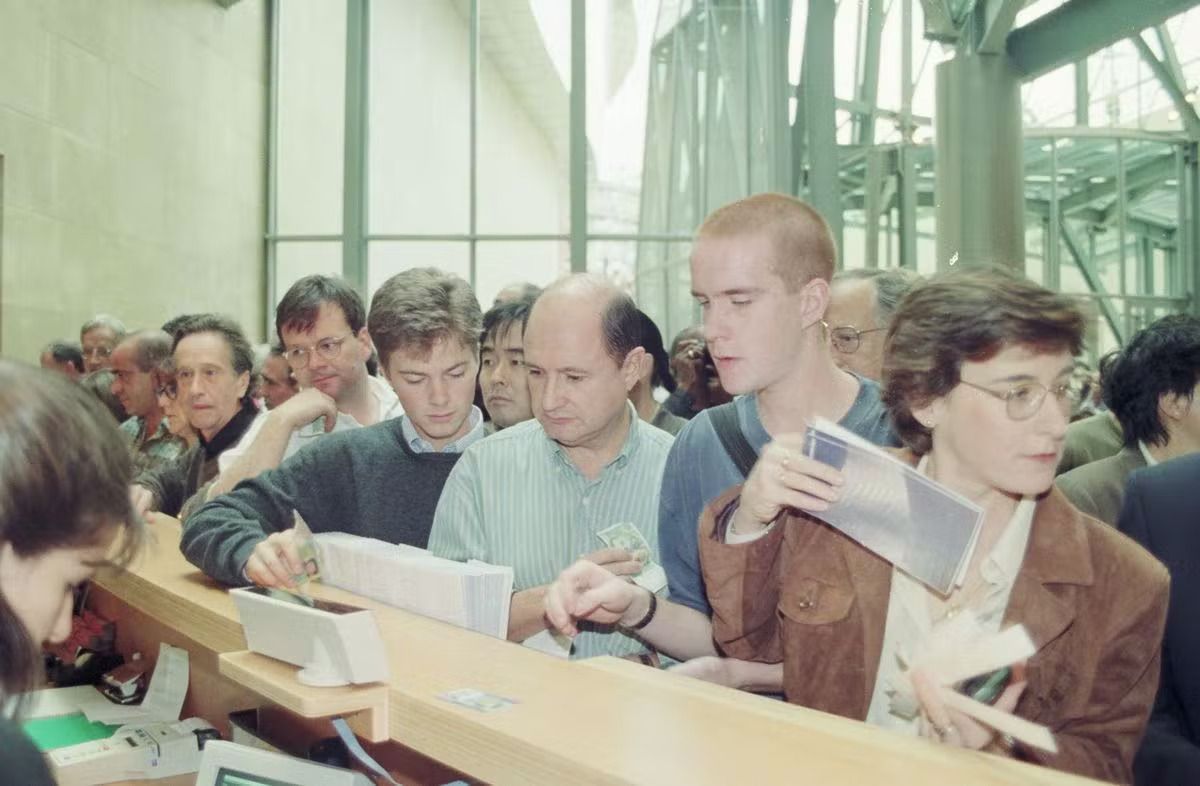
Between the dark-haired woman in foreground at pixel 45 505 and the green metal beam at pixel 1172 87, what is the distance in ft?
31.2

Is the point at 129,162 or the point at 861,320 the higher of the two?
the point at 129,162

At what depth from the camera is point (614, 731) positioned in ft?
4.55

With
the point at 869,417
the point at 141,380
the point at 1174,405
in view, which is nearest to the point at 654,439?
the point at 869,417

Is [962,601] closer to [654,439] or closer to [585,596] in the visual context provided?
[585,596]

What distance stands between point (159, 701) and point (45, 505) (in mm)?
1828

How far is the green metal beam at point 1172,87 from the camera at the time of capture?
1052cm

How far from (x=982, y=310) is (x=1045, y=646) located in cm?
54

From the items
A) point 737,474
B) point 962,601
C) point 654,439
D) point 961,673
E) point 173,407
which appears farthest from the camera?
point 173,407

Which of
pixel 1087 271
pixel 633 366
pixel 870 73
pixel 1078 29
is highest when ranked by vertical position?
pixel 870 73

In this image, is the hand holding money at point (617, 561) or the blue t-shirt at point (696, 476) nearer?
the hand holding money at point (617, 561)

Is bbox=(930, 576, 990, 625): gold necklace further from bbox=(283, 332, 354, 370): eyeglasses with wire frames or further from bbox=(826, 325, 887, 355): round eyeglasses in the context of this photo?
bbox=(283, 332, 354, 370): eyeglasses with wire frames

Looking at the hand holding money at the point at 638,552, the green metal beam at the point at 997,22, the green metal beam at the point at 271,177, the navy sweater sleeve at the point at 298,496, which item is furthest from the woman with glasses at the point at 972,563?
the green metal beam at the point at 271,177

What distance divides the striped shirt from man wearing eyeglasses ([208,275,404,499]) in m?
1.08

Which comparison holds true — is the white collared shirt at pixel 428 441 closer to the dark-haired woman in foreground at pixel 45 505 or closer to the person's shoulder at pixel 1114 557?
the person's shoulder at pixel 1114 557
